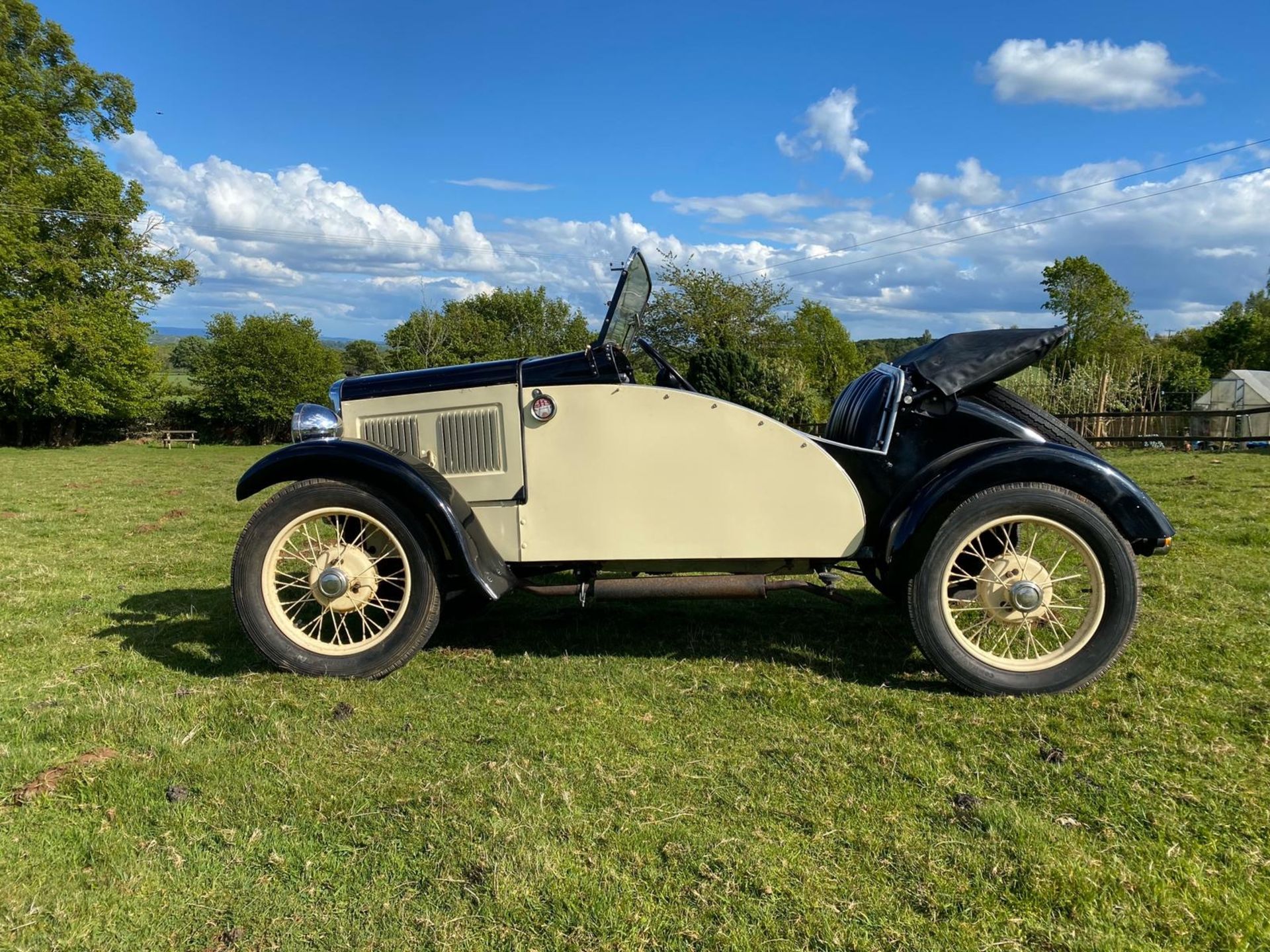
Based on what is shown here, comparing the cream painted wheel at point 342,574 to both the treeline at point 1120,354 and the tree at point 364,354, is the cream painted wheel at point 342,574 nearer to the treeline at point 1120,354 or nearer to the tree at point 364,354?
the treeline at point 1120,354

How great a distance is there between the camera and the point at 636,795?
2588 mm

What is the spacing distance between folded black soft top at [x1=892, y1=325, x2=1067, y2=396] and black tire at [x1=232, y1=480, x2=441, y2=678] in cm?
267

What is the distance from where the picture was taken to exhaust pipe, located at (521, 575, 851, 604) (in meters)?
3.70

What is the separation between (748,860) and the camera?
7.23 ft

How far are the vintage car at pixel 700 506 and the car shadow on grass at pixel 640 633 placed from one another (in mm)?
389

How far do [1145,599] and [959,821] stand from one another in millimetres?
3240

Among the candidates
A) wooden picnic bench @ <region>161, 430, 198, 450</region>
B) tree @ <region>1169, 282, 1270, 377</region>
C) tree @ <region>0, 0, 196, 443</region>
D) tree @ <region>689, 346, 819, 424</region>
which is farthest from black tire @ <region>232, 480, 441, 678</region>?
tree @ <region>1169, 282, 1270, 377</region>

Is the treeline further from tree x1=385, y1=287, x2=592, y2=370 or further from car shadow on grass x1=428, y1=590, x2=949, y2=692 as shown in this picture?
tree x1=385, y1=287, x2=592, y2=370

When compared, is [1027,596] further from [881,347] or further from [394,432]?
[881,347]

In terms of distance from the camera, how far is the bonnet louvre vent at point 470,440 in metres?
3.91

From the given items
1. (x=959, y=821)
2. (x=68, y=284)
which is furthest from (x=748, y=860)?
(x=68, y=284)

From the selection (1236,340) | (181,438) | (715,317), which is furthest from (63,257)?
(1236,340)

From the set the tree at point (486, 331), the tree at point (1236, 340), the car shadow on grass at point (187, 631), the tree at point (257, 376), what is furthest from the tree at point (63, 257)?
the tree at point (1236, 340)

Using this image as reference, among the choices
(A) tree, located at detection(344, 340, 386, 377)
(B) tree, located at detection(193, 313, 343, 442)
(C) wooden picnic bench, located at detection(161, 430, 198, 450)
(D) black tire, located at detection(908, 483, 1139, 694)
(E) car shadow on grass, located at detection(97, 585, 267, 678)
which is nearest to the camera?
(D) black tire, located at detection(908, 483, 1139, 694)
